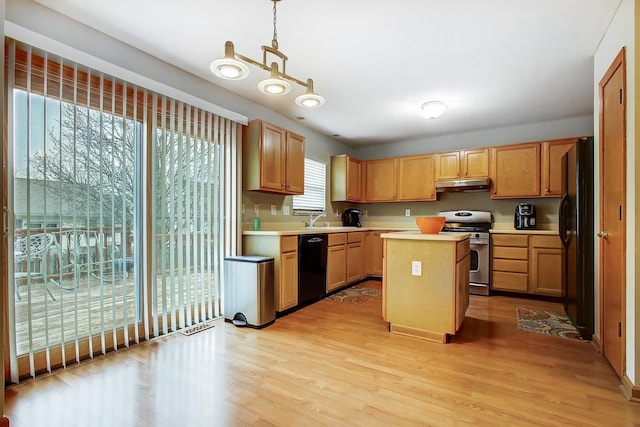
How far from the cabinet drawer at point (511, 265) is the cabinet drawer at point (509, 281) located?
0.06 meters

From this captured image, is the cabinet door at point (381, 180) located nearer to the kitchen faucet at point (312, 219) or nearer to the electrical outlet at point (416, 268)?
the kitchen faucet at point (312, 219)

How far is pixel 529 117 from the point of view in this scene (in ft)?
14.7

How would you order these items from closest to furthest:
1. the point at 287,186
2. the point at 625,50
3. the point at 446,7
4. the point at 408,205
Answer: the point at 625,50 < the point at 446,7 < the point at 287,186 < the point at 408,205

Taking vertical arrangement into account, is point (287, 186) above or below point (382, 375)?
above

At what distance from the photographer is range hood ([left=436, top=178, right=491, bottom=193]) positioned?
4695mm

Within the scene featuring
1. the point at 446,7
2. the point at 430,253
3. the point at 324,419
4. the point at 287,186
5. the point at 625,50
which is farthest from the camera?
the point at 287,186

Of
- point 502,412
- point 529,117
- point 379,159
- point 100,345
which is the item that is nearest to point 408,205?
point 379,159

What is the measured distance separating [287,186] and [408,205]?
8.91 feet

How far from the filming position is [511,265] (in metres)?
4.39

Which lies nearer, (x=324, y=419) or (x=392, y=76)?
(x=324, y=419)

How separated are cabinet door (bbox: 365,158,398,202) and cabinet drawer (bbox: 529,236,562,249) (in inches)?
86.7

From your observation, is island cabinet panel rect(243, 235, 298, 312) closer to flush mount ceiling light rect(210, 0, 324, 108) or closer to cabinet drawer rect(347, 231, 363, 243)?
cabinet drawer rect(347, 231, 363, 243)

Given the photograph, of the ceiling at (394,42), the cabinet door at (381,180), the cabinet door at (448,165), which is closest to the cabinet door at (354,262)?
the cabinet door at (381,180)

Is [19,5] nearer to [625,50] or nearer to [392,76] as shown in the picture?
[392,76]
